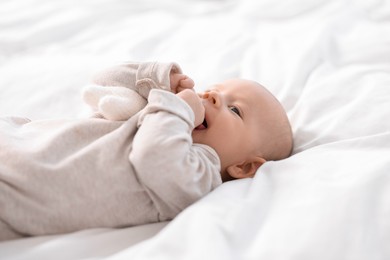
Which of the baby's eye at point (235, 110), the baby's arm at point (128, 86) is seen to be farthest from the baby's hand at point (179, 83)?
the baby's eye at point (235, 110)

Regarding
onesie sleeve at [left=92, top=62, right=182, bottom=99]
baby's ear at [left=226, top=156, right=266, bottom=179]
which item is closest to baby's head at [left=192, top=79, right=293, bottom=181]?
baby's ear at [left=226, top=156, right=266, bottom=179]

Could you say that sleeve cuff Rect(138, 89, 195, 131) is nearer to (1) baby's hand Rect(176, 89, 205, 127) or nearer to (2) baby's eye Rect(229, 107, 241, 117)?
(1) baby's hand Rect(176, 89, 205, 127)

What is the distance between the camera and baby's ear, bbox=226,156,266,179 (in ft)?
3.92

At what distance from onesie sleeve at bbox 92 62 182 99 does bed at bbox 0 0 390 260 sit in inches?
10.1

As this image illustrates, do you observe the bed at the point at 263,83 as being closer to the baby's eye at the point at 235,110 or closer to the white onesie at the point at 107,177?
the white onesie at the point at 107,177

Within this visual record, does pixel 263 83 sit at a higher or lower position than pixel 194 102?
lower

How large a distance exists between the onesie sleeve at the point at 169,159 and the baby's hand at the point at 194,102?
0.12ft

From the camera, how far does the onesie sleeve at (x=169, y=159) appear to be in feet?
3.19

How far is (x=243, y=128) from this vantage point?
1200 millimetres

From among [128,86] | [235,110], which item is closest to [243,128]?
[235,110]

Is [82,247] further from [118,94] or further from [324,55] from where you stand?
[324,55]

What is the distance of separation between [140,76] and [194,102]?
149 millimetres

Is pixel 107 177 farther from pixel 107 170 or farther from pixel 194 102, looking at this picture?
pixel 194 102

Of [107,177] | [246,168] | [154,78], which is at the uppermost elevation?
[154,78]
